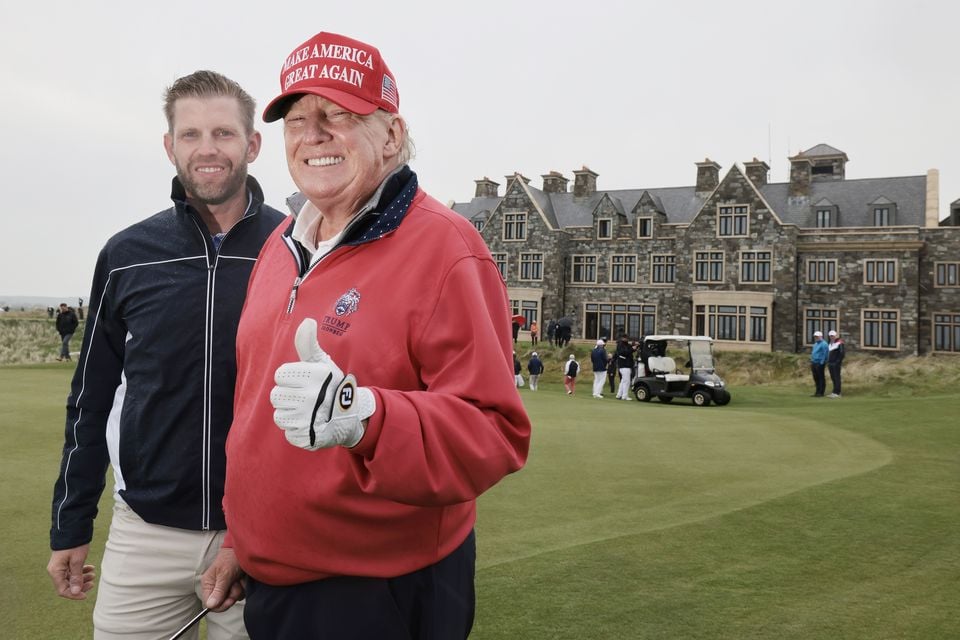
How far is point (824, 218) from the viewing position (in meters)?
38.6

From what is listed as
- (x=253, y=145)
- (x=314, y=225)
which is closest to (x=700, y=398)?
(x=253, y=145)

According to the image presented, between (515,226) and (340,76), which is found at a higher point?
(515,226)

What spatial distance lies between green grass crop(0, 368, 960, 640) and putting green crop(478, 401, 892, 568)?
0.03 m

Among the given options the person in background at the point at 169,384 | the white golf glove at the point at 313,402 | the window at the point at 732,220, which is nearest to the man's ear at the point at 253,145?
the person in background at the point at 169,384

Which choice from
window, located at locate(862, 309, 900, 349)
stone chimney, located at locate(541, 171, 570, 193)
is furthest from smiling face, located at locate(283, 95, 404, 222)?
stone chimney, located at locate(541, 171, 570, 193)

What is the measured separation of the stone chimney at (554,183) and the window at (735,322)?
13.7m

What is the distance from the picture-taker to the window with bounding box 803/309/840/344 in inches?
1458

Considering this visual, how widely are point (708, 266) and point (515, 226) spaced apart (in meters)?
12.0

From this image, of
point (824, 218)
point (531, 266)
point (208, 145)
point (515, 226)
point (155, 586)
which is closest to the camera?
point (155, 586)

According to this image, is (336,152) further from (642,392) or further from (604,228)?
(604,228)

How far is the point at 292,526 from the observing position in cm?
202

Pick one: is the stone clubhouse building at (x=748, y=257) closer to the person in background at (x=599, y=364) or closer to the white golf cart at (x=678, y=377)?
the white golf cart at (x=678, y=377)

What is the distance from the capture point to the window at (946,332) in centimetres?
3538

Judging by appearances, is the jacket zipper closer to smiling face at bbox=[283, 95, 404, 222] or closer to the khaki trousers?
the khaki trousers
